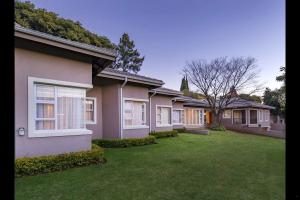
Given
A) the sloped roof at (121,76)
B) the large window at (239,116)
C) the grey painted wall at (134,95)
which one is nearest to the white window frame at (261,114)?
the large window at (239,116)

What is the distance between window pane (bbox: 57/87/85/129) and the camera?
8172 millimetres

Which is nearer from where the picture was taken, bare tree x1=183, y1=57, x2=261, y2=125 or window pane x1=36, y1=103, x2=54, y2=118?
window pane x1=36, y1=103, x2=54, y2=118

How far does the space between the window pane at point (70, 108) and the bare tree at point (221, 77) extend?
2108 cm

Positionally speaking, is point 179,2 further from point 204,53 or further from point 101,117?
point 204,53

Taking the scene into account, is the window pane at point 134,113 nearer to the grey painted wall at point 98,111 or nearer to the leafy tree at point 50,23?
the grey painted wall at point 98,111

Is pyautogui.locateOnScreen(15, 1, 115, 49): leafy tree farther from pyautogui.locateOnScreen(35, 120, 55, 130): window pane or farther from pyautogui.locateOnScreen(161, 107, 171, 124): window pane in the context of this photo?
pyautogui.locateOnScreen(35, 120, 55, 130): window pane

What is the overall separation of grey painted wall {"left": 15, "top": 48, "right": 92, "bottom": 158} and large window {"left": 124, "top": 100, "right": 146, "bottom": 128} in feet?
16.3

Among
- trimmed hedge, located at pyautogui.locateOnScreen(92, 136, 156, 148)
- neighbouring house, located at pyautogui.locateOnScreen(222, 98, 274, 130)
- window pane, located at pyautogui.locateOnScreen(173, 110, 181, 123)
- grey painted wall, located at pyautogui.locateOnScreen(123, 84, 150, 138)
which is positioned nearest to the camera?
trimmed hedge, located at pyautogui.locateOnScreen(92, 136, 156, 148)

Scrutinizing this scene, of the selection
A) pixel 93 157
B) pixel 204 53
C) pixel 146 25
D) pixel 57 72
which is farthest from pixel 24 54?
pixel 204 53

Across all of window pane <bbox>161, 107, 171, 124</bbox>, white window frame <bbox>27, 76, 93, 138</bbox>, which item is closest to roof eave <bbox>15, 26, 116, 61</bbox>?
white window frame <bbox>27, 76, 93, 138</bbox>

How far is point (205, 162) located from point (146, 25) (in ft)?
41.3

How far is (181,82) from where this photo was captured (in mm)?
47219

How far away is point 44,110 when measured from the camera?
25.5 ft

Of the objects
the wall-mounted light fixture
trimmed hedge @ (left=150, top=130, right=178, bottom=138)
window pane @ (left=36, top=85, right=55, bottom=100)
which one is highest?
window pane @ (left=36, top=85, right=55, bottom=100)
